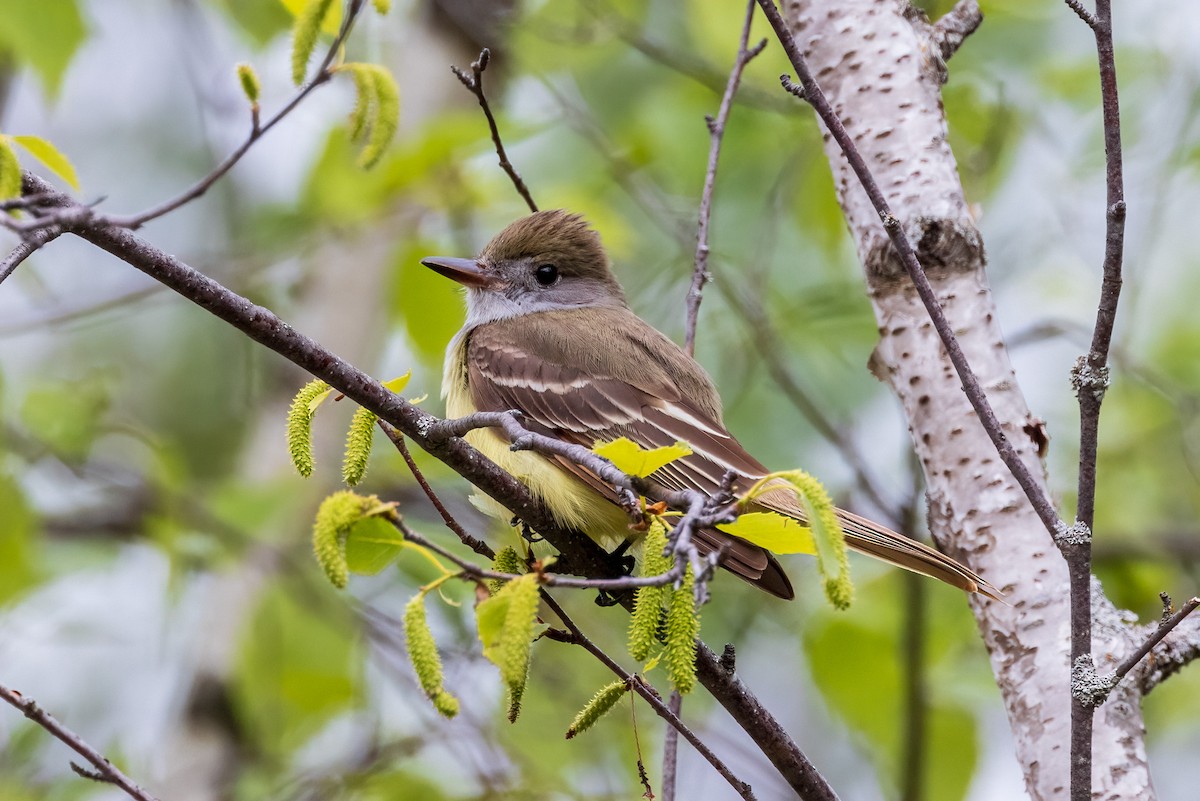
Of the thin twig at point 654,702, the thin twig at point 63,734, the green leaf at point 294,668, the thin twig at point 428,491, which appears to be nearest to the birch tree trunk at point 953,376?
the thin twig at point 654,702

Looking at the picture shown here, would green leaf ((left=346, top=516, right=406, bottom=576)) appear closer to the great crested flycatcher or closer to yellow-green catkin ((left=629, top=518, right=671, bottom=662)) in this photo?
yellow-green catkin ((left=629, top=518, right=671, bottom=662))

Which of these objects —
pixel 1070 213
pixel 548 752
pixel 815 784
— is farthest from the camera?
pixel 1070 213

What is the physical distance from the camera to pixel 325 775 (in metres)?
5.39

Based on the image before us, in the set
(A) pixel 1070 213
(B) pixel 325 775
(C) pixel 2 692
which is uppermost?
(A) pixel 1070 213

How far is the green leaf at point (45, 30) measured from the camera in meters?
4.57

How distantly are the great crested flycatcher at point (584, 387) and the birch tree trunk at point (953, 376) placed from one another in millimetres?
181

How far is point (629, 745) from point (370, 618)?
1.28 m

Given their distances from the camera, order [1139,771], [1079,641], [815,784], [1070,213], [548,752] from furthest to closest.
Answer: [1070,213] → [548,752] → [1139,771] → [815,784] → [1079,641]

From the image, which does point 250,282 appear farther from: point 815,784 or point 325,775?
point 815,784

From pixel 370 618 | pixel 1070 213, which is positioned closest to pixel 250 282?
pixel 370 618

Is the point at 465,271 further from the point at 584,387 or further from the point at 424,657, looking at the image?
the point at 424,657

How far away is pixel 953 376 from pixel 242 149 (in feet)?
6.23

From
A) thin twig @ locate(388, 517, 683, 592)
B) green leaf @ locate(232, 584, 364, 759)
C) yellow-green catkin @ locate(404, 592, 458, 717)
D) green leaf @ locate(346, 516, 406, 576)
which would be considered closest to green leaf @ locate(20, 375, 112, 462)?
green leaf @ locate(232, 584, 364, 759)

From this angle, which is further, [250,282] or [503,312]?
[250,282]
